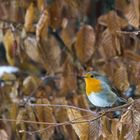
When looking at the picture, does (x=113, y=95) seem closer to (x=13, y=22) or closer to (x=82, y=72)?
(x=82, y=72)

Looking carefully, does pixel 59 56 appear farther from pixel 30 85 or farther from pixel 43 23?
pixel 43 23

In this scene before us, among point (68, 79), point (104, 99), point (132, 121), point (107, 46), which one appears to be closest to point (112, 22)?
point (107, 46)

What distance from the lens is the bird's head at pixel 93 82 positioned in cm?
275

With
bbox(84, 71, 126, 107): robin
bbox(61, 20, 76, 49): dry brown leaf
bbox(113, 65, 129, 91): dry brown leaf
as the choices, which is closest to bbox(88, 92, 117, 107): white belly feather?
bbox(84, 71, 126, 107): robin

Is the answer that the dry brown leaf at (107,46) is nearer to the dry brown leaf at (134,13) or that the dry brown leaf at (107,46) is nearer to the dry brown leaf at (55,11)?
the dry brown leaf at (134,13)

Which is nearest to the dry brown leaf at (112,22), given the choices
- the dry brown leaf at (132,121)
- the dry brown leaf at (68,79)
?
the dry brown leaf at (68,79)

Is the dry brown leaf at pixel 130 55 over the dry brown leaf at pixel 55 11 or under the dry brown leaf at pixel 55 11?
under

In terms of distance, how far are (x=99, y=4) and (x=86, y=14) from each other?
98 millimetres

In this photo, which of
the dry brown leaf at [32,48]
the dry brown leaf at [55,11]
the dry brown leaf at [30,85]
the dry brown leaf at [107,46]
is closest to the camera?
the dry brown leaf at [107,46]

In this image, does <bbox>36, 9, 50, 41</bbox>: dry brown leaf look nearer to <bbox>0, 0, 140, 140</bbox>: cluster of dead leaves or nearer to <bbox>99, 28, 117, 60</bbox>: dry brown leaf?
<bbox>0, 0, 140, 140</bbox>: cluster of dead leaves

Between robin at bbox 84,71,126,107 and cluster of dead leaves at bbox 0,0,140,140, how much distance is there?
55 millimetres

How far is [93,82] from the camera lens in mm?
2809

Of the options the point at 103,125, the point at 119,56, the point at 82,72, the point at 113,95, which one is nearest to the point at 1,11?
the point at 82,72

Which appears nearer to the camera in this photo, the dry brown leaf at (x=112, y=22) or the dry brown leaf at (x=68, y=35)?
the dry brown leaf at (x=112, y=22)
